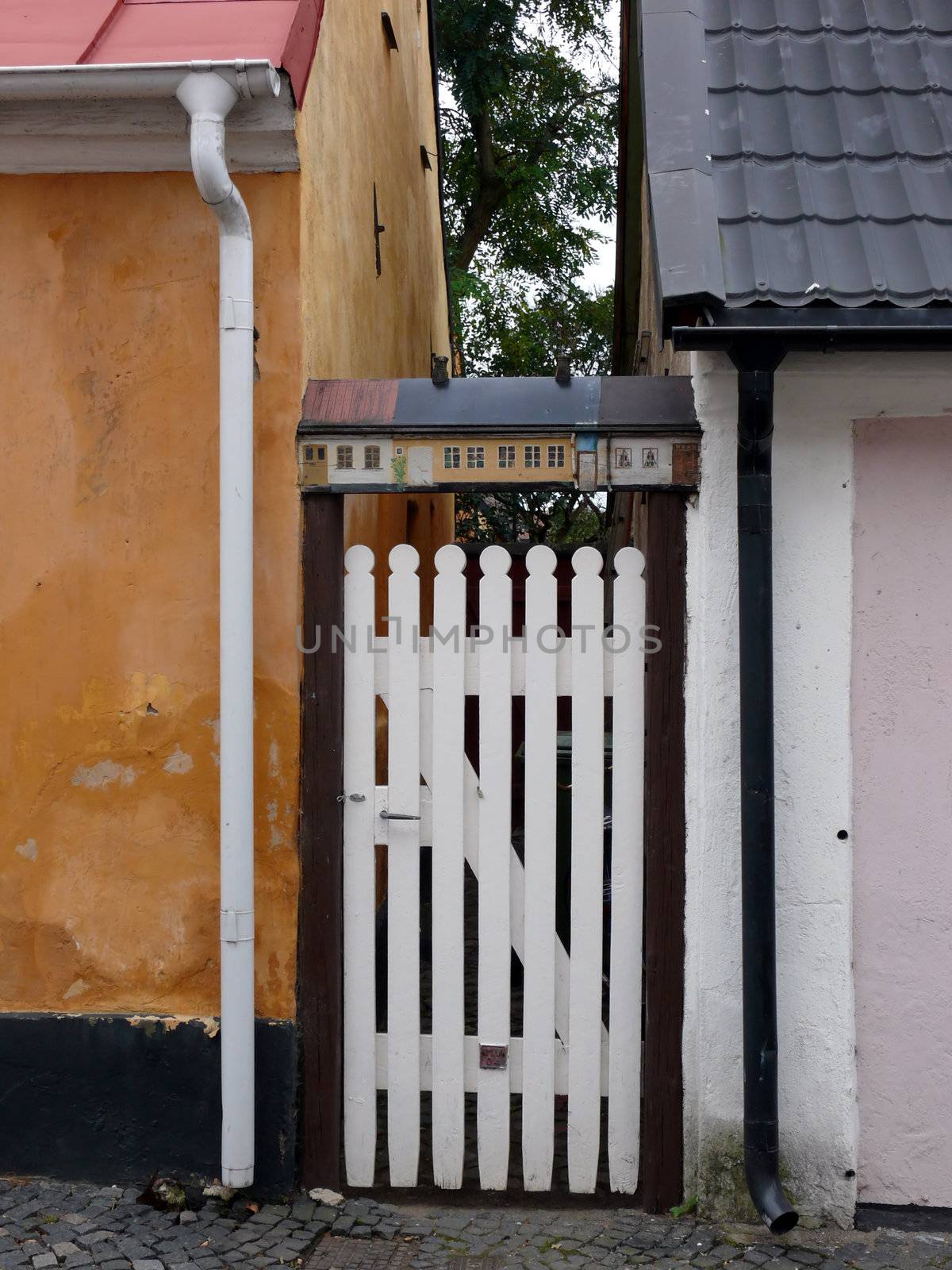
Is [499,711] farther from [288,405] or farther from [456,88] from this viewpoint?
[456,88]

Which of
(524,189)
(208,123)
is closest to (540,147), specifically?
(524,189)

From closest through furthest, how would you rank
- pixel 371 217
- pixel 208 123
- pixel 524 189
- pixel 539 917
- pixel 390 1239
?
pixel 208 123, pixel 390 1239, pixel 539 917, pixel 371 217, pixel 524 189

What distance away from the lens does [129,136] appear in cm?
348

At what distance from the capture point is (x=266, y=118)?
3.40 metres

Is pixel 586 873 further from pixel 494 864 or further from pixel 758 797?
pixel 758 797

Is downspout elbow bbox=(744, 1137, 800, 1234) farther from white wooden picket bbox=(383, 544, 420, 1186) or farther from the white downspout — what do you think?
the white downspout

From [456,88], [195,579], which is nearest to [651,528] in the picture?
[195,579]

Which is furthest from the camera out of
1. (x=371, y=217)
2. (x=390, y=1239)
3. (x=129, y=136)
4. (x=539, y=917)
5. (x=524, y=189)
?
(x=524, y=189)

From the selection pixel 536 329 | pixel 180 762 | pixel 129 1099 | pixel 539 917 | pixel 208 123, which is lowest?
pixel 129 1099

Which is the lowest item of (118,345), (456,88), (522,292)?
→ (118,345)

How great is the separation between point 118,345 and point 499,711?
1569 millimetres

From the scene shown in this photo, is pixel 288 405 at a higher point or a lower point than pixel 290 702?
higher

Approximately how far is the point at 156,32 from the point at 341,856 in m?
2.43

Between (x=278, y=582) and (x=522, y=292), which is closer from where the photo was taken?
(x=278, y=582)
